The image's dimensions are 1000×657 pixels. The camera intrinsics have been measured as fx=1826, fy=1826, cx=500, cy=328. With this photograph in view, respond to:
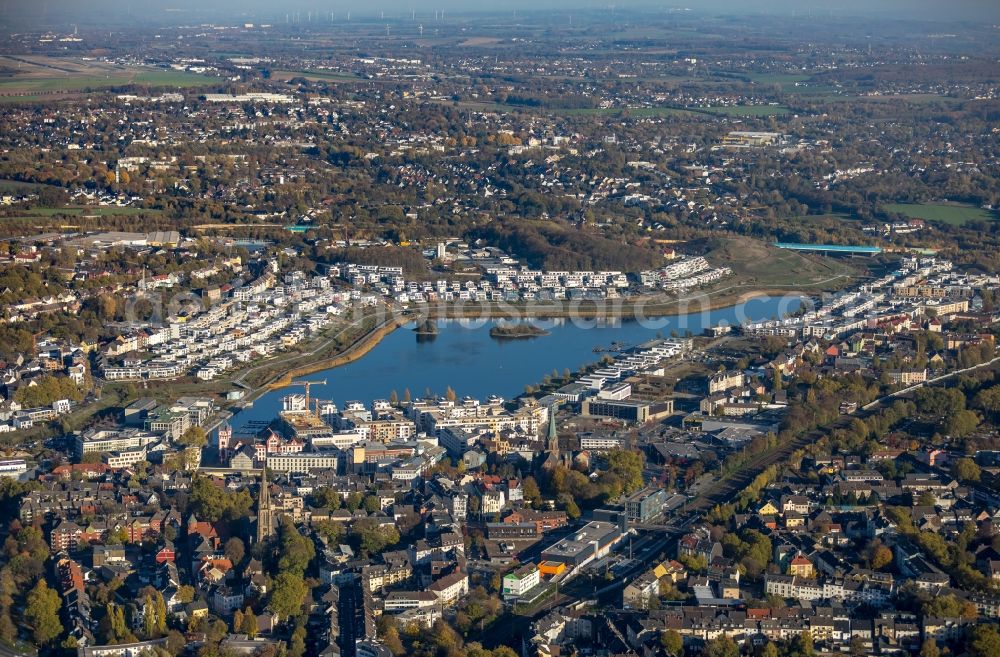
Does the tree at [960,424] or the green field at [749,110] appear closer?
the tree at [960,424]

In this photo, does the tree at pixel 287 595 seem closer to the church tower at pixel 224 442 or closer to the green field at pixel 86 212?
the church tower at pixel 224 442

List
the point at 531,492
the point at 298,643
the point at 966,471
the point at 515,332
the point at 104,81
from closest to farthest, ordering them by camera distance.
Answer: the point at 298,643, the point at 531,492, the point at 966,471, the point at 515,332, the point at 104,81

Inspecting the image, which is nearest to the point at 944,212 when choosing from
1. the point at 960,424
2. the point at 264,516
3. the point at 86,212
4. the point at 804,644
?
the point at 86,212

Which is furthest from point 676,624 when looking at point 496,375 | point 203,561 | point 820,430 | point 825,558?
point 496,375

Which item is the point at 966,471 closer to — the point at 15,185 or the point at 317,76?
the point at 15,185

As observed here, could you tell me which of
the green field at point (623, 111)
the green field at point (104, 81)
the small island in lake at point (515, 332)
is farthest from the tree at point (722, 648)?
the green field at point (623, 111)

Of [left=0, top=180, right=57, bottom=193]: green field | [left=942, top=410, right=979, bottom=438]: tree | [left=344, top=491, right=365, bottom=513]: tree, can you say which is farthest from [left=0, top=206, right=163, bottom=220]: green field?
[left=942, top=410, right=979, bottom=438]: tree
